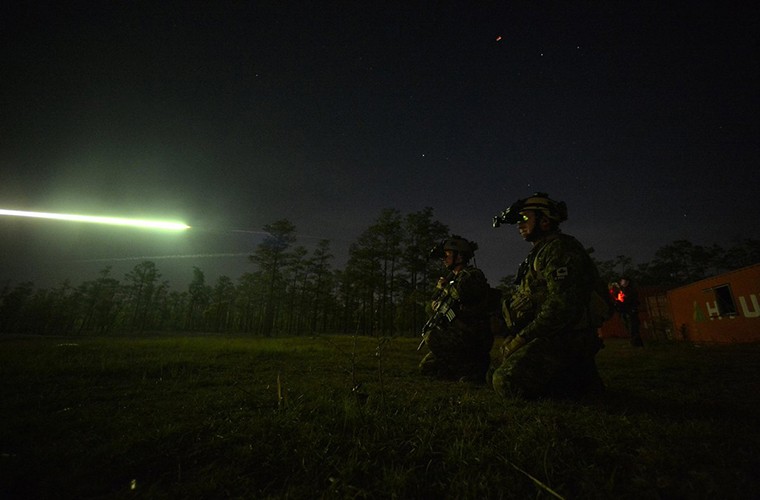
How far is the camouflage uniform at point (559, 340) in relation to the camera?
11.0ft

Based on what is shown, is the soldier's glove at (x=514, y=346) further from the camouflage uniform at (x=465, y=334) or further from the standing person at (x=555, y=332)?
the camouflage uniform at (x=465, y=334)

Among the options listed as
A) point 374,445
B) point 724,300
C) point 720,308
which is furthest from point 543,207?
point 724,300

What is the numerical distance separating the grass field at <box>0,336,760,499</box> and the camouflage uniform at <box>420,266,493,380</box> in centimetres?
156

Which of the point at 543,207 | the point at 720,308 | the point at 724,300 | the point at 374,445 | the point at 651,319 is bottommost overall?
the point at 374,445

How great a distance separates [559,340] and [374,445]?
2.63 metres

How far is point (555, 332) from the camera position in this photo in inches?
137

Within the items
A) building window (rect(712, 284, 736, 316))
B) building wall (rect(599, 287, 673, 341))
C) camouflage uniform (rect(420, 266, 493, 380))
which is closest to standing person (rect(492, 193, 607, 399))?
camouflage uniform (rect(420, 266, 493, 380))

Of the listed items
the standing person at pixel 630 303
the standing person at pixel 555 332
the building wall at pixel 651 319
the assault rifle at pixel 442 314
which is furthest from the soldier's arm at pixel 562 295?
the building wall at pixel 651 319

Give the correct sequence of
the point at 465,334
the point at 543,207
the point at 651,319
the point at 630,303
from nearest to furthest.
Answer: the point at 543,207 < the point at 465,334 < the point at 630,303 < the point at 651,319

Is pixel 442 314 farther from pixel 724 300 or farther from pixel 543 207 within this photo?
pixel 724 300

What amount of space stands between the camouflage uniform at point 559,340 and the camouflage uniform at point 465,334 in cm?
129

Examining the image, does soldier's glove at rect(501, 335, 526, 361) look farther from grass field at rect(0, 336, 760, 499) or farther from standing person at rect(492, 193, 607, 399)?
grass field at rect(0, 336, 760, 499)

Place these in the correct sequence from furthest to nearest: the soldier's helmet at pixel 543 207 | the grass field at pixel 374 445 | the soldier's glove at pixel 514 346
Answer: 1. the soldier's helmet at pixel 543 207
2. the soldier's glove at pixel 514 346
3. the grass field at pixel 374 445

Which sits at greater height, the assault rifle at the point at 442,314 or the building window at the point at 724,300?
the building window at the point at 724,300
